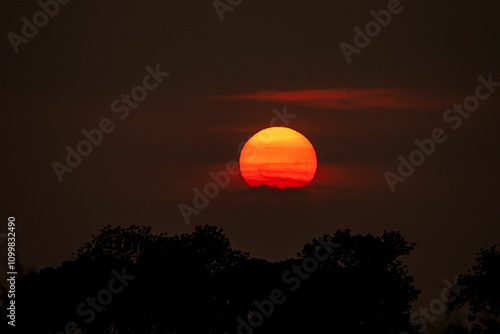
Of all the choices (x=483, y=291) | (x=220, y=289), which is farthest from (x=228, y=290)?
(x=483, y=291)

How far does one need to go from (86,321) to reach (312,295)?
60.2ft

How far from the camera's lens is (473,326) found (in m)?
74.4

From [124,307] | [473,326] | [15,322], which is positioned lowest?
[15,322]

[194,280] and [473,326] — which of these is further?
[194,280]

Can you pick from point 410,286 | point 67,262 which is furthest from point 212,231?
point 410,286

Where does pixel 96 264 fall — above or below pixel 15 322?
above

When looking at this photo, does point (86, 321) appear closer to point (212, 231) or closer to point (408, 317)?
point (212, 231)

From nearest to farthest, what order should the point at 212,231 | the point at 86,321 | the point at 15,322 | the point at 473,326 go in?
the point at 473,326
the point at 15,322
the point at 86,321
the point at 212,231

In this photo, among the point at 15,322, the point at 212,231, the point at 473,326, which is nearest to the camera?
the point at 473,326

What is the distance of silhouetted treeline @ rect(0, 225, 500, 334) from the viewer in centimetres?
8319

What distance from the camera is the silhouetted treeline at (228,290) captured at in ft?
273

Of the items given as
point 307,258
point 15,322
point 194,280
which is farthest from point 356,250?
point 15,322

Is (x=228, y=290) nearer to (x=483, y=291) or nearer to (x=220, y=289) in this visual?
(x=220, y=289)

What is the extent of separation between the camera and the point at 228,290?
90.0 metres
